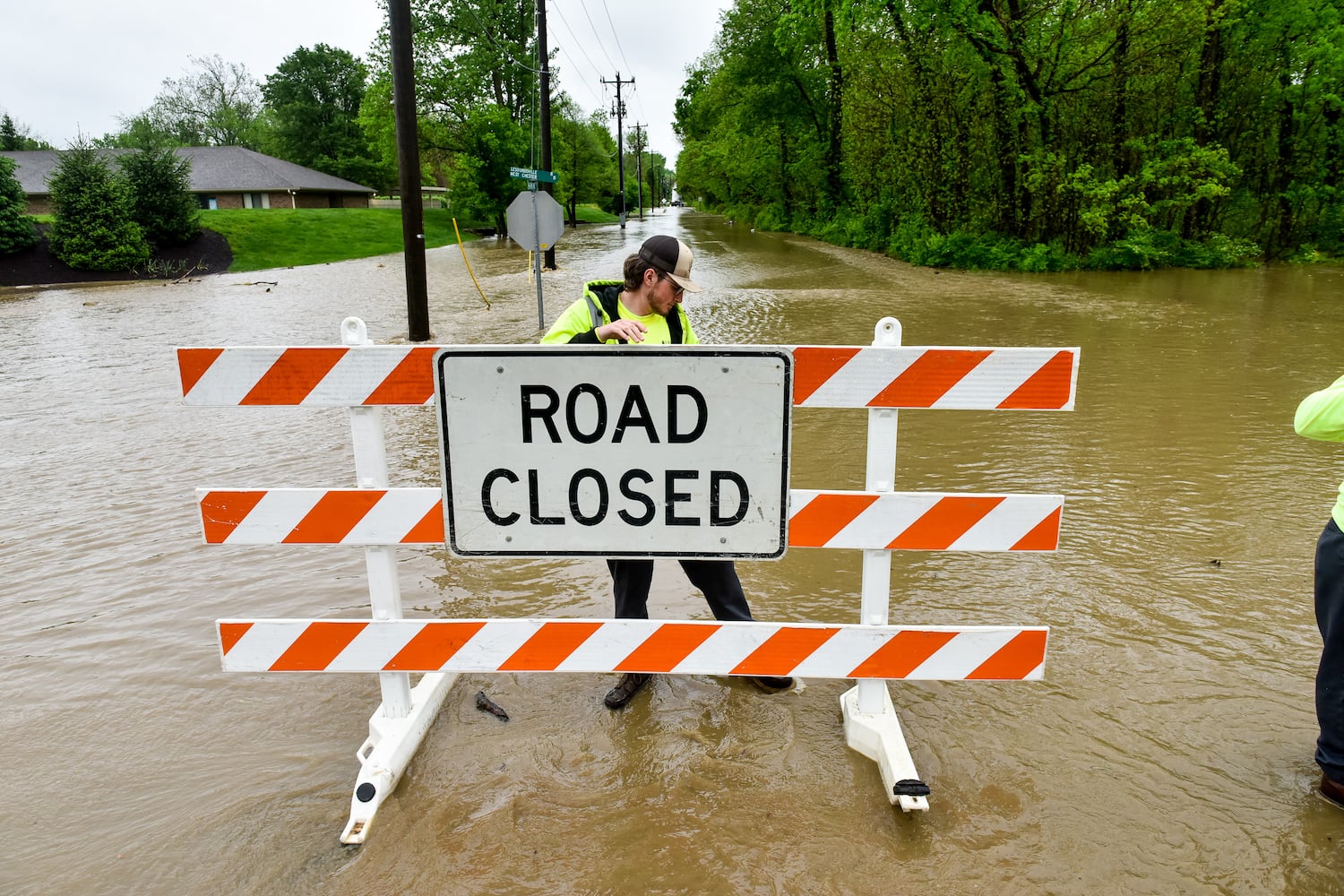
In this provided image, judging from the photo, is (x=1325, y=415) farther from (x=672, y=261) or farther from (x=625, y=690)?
(x=625, y=690)

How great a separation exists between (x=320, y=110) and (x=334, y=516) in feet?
275

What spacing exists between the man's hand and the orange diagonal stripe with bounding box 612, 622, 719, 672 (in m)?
1.00

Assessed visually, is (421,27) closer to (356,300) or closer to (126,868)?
(356,300)

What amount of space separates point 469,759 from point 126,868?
1.08m

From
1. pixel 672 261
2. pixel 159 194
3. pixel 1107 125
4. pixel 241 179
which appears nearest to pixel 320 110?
pixel 241 179

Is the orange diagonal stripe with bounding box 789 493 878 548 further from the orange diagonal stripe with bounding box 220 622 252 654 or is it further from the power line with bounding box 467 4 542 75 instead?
the power line with bounding box 467 4 542 75

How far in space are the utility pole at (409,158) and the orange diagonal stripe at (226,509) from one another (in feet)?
32.3

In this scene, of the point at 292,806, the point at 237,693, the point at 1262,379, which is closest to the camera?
the point at 292,806

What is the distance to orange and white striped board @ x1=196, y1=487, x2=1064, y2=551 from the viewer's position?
273 cm

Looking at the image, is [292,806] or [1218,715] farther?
[1218,715]

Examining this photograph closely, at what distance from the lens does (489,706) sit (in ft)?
11.2

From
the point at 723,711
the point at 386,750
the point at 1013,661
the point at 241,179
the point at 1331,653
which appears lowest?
the point at 723,711

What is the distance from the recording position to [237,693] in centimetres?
363

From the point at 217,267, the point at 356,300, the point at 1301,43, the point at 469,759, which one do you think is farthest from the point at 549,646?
the point at 217,267
